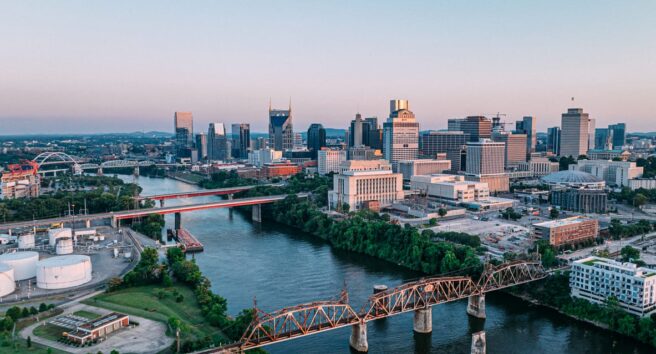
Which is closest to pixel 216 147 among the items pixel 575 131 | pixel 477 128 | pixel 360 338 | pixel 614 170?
pixel 477 128

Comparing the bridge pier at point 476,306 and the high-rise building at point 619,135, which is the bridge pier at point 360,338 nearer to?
the bridge pier at point 476,306

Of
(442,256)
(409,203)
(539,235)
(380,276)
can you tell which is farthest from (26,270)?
(409,203)

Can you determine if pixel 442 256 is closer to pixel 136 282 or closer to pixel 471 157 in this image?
pixel 136 282

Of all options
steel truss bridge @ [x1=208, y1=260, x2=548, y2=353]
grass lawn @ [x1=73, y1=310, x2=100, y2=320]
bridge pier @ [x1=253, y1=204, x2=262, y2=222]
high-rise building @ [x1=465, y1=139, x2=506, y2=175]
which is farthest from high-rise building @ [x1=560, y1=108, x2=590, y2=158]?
grass lawn @ [x1=73, y1=310, x2=100, y2=320]

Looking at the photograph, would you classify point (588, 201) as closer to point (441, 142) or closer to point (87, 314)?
point (441, 142)

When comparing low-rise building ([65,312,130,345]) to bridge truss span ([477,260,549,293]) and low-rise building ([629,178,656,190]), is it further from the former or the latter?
low-rise building ([629,178,656,190])

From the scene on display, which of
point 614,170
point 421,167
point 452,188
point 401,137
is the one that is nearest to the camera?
point 452,188

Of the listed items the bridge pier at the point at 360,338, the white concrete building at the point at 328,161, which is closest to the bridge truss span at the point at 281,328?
the bridge pier at the point at 360,338
